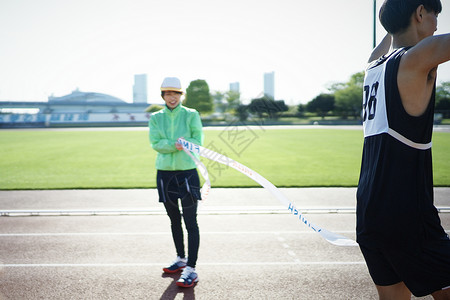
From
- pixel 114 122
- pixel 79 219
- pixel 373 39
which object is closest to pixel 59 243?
pixel 79 219

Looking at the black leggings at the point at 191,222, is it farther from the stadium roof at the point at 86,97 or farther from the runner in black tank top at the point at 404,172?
the stadium roof at the point at 86,97

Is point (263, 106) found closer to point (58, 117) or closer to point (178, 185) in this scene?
point (178, 185)

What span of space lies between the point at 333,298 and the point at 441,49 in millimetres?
2830

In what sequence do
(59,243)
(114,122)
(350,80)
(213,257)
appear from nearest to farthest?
(213,257) < (59,243) < (114,122) < (350,80)

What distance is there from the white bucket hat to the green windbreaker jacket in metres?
0.20

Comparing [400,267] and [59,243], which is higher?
[400,267]

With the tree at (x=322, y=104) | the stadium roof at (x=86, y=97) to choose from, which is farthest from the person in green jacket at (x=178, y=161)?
the stadium roof at (x=86, y=97)

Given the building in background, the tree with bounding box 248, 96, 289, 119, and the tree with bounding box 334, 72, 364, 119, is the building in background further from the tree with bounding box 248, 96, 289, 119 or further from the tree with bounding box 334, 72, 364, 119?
the tree with bounding box 334, 72, 364, 119

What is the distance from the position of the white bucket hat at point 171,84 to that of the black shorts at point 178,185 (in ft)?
3.09

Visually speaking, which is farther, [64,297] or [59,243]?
[59,243]

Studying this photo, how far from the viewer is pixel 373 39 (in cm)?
1195

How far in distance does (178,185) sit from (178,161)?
276mm

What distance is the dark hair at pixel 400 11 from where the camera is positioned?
1.66 metres

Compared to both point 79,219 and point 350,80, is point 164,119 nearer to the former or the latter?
point 79,219
